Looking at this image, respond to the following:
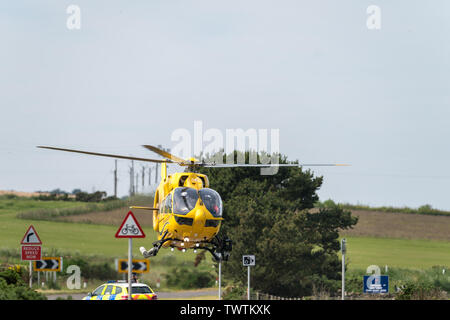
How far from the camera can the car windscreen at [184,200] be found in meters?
30.3

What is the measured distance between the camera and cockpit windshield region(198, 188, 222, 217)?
30459 millimetres

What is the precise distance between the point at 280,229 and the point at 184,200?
26.7 m

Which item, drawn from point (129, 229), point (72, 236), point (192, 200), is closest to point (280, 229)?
point (72, 236)

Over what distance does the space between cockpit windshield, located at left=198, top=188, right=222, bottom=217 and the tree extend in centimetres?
2492

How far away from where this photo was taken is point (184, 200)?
30.4 meters

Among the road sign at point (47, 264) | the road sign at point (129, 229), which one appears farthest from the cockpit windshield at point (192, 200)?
the road sign at point (129, 229)

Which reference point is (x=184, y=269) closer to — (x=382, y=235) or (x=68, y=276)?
(x=68, y=276)

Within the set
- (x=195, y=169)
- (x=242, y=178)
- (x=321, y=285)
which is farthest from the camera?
(x=242, y=178)

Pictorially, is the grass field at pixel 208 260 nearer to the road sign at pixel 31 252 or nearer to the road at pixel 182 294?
the road at pixel 182 294

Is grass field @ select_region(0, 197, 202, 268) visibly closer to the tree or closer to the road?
the road

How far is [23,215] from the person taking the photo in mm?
74562
